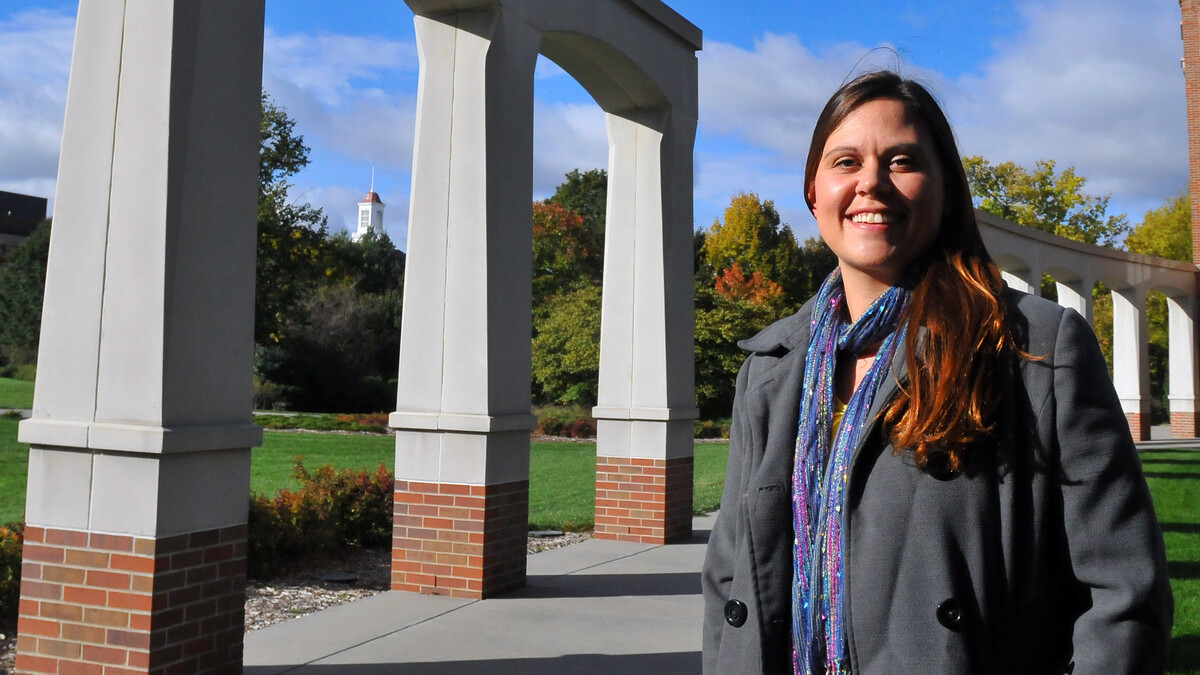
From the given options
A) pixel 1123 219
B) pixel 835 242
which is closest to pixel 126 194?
pixel 835 242

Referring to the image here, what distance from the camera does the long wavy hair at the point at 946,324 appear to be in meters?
1.72

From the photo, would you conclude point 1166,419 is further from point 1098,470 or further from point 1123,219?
point 1098,470

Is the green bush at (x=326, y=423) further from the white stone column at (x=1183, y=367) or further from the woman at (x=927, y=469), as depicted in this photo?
the woman at (x=927, y=469)

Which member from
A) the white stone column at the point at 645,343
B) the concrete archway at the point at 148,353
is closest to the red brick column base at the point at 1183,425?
the white stone column at the point at 645,343

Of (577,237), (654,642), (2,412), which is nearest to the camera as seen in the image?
(654,642)

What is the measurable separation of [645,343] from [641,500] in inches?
60.8

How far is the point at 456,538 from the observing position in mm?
7145

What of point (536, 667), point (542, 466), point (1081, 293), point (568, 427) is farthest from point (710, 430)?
point (536, 667)

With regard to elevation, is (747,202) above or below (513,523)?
above

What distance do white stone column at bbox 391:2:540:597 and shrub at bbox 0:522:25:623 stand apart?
2.41 meters

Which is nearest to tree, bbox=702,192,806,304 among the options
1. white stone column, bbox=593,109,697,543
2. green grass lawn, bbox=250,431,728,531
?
green grass lawn, bbox=250,431,728,531

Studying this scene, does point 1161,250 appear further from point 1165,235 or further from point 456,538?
point 456,538

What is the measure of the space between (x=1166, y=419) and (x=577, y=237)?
25.0m

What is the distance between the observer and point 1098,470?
1676 millimetres
